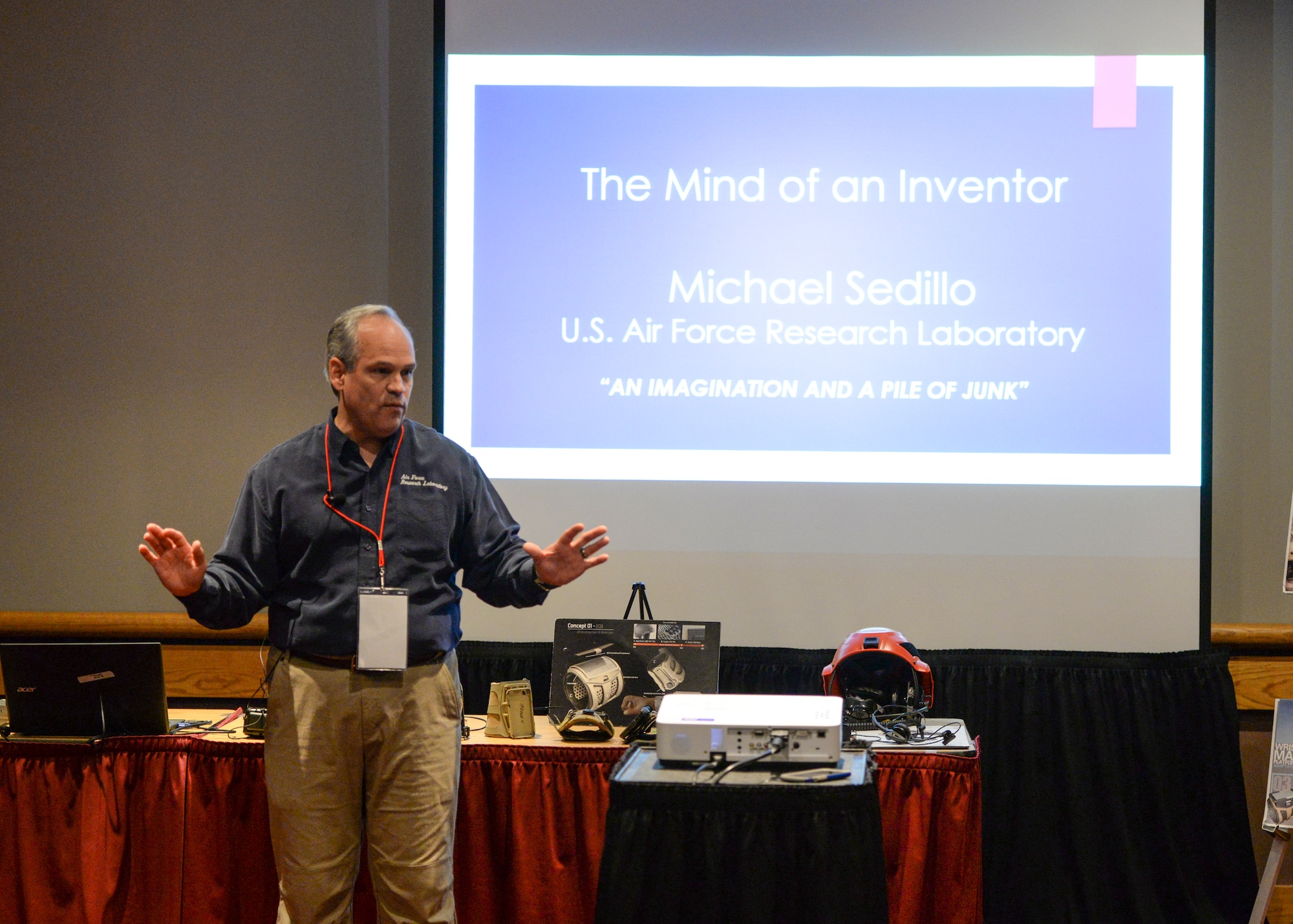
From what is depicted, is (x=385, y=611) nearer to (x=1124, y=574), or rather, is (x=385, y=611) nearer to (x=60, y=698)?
(x=60, y=698)

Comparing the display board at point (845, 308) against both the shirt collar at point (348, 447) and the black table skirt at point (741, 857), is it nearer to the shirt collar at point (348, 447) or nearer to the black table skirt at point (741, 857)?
the shirt collar at point (348, 447)

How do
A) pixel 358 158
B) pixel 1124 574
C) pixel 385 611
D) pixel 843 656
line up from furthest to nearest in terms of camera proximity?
pixel 358 158, pixel 1124 574, pixel 843 656, pixel 385 611

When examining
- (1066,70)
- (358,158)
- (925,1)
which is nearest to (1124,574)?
(1066,70)

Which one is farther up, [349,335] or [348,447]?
[349,335]

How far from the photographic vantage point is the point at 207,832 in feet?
9.18

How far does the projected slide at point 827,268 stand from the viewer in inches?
136

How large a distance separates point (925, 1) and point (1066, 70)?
503mm

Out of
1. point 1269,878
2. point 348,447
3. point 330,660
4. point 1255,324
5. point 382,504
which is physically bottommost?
point 1269,878

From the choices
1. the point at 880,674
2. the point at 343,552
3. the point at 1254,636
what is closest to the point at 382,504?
the point at 343,552

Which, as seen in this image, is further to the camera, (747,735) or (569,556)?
(569,556)

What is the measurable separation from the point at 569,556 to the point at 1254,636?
2445 millimetres

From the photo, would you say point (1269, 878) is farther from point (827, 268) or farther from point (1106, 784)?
point (827, 268)

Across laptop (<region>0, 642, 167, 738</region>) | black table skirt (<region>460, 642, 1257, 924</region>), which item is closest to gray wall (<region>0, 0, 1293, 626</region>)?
laptop (<region>0, 642, 167, 738</region>)

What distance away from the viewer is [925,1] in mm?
3547
